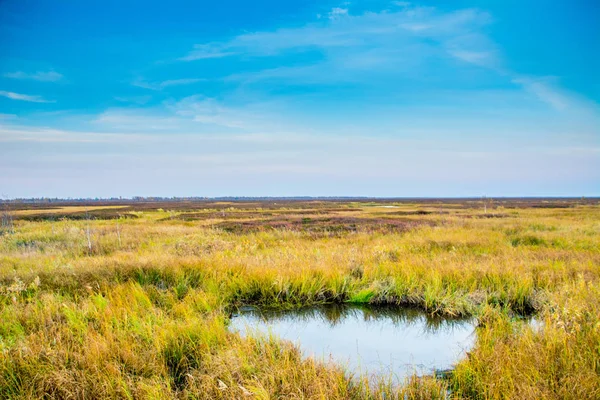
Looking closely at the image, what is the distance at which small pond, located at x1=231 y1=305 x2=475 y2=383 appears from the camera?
4.91 metres

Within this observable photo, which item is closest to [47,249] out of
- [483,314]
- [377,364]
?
[377,364]

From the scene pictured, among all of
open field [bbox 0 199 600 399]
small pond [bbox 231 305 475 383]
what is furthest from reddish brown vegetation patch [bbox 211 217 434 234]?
small pond [bbox 231 305 475 383]

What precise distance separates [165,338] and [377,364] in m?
3.14

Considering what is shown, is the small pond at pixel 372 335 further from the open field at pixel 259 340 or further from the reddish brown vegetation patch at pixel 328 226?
the reddish brown vegetation patch at pixel 328 226

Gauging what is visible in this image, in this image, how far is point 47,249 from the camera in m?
13.7

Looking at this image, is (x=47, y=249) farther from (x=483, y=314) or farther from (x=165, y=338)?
(x=483, y=314)

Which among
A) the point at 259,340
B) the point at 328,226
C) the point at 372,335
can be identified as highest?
the point at 328,226

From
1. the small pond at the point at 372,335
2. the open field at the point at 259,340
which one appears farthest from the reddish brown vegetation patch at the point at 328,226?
the small pond at the point at 372,335

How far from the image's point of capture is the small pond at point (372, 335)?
4.91m

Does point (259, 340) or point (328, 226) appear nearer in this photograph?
point (259, 340)

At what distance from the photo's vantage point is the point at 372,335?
20.2 feet

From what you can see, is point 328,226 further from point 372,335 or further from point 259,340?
point 259,340

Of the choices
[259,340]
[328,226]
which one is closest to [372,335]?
[259,340]

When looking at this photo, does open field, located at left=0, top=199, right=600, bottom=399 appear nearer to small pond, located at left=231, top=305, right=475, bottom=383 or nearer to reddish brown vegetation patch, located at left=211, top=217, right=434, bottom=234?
small pond, located at left=231, top=305, right=475, bottom=383
